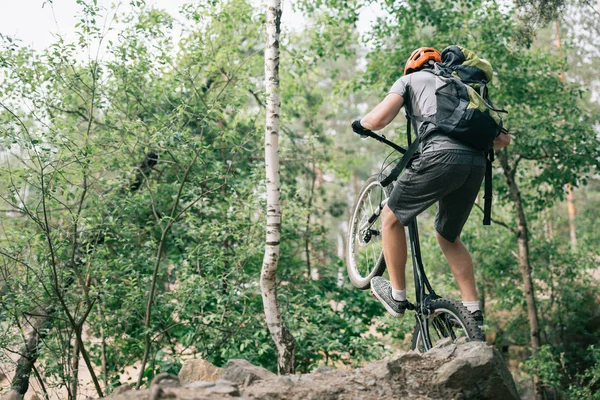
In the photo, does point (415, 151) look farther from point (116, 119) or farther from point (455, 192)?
point (116, 119)

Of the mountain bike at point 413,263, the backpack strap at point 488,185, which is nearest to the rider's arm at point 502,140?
the backpack strap at point 488,185

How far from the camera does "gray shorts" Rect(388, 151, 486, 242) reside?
10.6 feet

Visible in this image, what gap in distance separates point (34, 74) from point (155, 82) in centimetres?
140

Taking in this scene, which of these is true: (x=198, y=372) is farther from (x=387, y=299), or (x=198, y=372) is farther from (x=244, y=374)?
(x=387, y=299)

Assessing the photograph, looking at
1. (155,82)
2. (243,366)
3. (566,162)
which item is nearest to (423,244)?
(566,162)

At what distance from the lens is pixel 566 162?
27.0ft

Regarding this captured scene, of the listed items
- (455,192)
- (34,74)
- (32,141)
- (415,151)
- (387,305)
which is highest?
(34,74)

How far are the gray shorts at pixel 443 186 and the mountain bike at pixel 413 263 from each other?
143mm

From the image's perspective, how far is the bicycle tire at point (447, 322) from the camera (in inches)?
129

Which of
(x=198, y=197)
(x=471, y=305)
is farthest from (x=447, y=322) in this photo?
(x=198, y=197)

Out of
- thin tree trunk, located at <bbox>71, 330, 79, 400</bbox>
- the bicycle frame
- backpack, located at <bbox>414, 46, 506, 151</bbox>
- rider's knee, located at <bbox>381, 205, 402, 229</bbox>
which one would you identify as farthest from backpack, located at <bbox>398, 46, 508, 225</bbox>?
thin tree trunk, located at <bbox>71, 330, 79, 400</bbox>

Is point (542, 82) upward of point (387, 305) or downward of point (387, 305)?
upward

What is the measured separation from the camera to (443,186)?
329 cm

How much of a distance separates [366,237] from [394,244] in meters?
0.78
